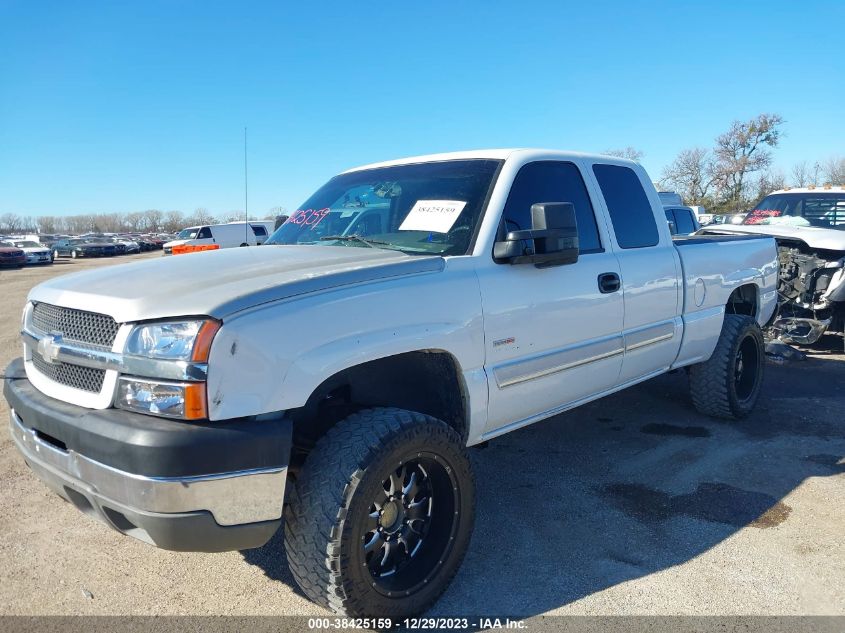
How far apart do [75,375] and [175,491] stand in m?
0.78

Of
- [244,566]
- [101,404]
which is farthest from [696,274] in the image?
[101,404]

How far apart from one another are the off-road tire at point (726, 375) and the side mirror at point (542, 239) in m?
2.50

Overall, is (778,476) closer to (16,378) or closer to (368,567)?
(368,567)

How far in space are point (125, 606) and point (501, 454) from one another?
2618 mm

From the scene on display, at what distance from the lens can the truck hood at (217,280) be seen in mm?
2299

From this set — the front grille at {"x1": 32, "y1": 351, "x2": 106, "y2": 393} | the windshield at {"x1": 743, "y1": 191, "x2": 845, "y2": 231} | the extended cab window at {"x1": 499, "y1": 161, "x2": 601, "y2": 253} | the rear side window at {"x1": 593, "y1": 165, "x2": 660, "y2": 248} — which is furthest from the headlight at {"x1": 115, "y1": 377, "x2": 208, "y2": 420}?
the windshield at {"x1": 743, "y1": 191, "x2": 845, "y2": 231}

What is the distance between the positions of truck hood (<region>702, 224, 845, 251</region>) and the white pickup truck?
4723mm

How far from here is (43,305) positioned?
9.37ft

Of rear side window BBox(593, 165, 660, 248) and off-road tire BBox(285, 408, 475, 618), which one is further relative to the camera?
rear side window BBox(593, 165, 660, 248)

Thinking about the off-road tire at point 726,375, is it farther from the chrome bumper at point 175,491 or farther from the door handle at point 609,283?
the chrome bumper at point 175,491

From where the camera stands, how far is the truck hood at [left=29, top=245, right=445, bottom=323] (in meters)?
2.30

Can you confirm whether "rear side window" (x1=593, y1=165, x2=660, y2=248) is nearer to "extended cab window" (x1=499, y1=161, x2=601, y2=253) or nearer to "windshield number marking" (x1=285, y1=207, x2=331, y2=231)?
"extended cab window" (x1=499, y1=161, x2=601, y2=253)

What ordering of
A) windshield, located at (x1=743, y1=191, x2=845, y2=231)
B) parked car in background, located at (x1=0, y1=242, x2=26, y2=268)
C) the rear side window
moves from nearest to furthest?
the rear side window < windshield, located at (x1=743, y1=191, x2=845, y2=231) < parked car in background, located at (x1=0, y1=242, x2=26, y2=268)

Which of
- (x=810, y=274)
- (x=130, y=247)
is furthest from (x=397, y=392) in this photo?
(x=130, y=247)
